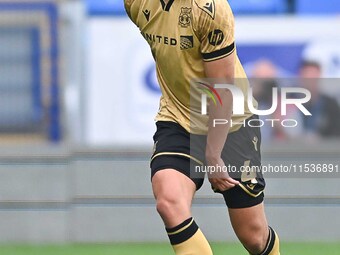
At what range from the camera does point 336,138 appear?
9.99 m

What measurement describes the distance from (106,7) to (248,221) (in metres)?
3.80

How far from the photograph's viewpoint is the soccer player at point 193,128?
5992mm

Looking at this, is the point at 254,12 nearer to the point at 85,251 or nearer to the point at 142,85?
the point at 142,85

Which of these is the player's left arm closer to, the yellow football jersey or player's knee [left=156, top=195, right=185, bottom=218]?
the yellow football jersey

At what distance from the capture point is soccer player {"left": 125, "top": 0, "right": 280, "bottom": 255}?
5992 mm

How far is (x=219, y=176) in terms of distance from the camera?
6.30 m

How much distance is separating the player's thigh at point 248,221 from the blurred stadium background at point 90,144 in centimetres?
306

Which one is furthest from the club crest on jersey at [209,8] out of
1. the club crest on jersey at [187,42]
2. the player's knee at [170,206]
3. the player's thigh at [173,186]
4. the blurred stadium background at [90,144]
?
the blurred stadium background at [90,144]

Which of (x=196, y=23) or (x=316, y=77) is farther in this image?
(x=316, y=77)

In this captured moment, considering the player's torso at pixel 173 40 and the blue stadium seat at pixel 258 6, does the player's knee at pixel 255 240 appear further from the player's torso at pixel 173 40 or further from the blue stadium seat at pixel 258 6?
the blue stadium seat at pixel 258 6

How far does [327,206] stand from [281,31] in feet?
4.92

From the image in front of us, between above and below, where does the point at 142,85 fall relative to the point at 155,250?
above

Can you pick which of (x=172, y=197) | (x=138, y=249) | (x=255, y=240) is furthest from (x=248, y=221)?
(x=138, y=249)

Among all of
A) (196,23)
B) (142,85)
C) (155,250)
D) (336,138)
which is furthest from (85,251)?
(196,23)
